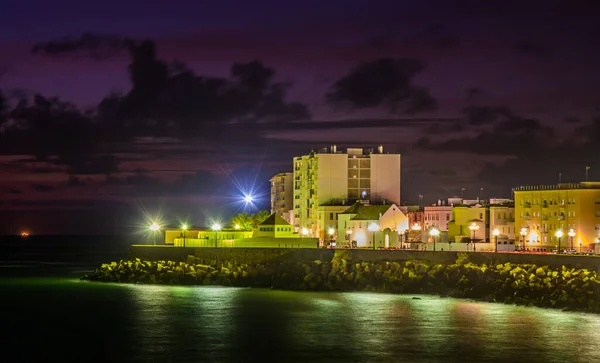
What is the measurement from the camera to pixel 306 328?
157 ft

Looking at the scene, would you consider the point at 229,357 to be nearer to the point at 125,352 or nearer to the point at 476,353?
the point at 125,352

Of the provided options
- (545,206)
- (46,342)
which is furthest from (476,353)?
(545,206)

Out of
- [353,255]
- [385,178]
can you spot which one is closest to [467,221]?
[385,178]

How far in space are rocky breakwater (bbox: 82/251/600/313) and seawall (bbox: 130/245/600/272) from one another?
58cm

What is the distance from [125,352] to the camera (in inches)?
1645

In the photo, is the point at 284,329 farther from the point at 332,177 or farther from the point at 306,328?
the point at 332,177

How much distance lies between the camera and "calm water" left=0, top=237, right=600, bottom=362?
133ft

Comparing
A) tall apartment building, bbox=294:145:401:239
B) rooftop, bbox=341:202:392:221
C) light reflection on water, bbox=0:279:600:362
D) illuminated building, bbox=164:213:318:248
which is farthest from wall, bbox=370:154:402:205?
light reflection on water, bbox=0:279:600:362

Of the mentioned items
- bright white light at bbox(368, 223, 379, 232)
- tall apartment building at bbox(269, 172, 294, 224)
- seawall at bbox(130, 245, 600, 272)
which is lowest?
seawall at bbox(130, 245, 600, 272)

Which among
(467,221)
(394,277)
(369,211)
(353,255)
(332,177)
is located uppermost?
(332,177)

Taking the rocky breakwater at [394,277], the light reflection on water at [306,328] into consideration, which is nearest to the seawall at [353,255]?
the rocky breakwater at [394,277]

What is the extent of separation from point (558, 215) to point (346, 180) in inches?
1188

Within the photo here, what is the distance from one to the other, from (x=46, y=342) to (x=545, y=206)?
52.8 meters

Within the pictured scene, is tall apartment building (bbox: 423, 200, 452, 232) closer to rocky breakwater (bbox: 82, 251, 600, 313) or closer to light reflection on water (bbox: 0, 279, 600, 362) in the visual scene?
rocky breakwater (bbox: 82, 251, 600, 313)
